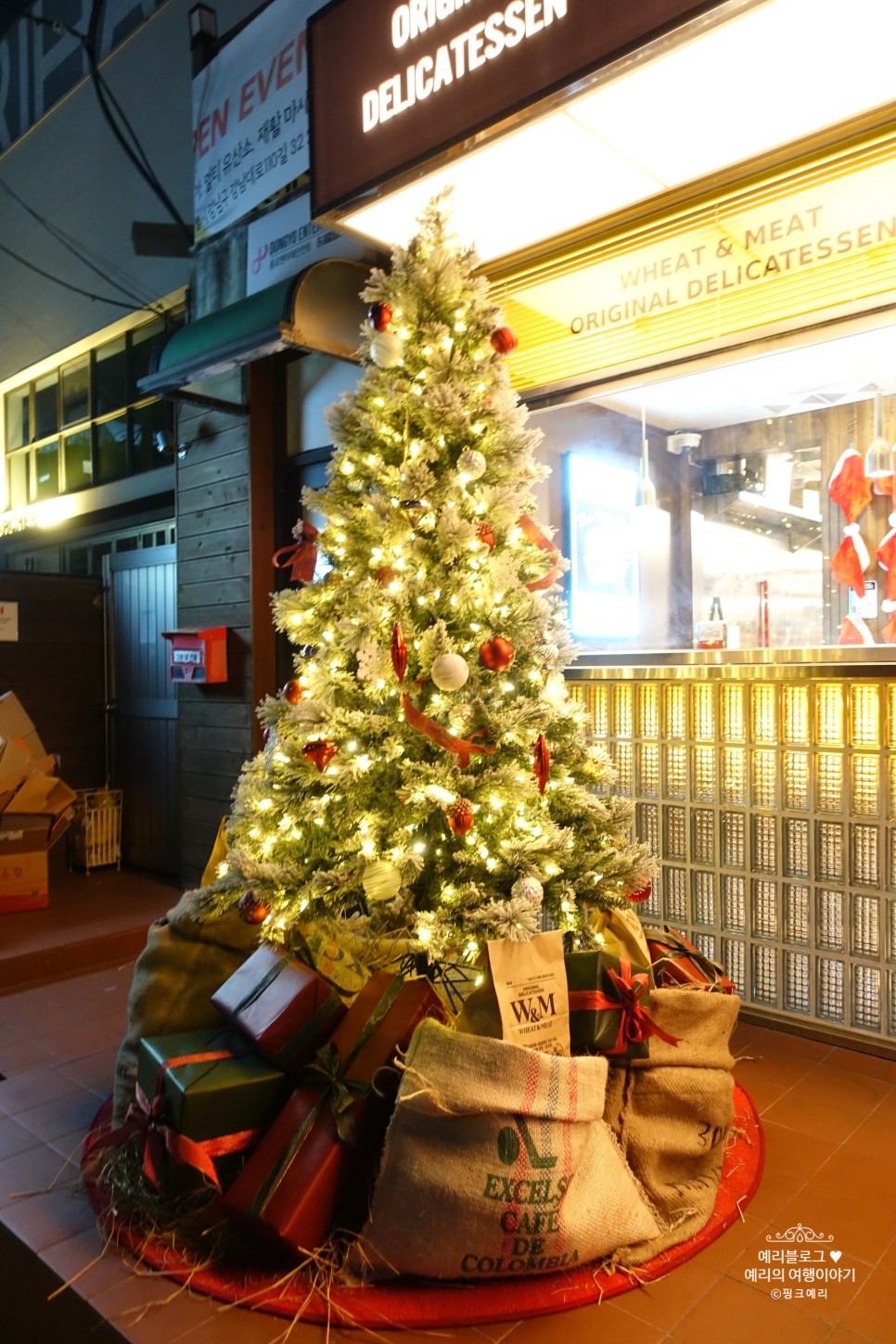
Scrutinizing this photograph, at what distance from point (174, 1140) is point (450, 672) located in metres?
1.30

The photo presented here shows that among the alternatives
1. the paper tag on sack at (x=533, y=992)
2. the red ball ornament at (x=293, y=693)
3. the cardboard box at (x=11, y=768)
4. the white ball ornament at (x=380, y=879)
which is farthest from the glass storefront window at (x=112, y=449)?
the paper tag on sack at (x=533, y=992)

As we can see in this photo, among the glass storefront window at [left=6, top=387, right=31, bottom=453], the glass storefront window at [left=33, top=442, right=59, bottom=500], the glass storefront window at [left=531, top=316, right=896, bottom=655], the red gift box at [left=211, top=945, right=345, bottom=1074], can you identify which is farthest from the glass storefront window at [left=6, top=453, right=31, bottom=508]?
A: the red gift box at [left=211, top=945, right=345, bottom=1074]

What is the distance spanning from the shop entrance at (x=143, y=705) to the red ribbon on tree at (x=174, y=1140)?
3834mm

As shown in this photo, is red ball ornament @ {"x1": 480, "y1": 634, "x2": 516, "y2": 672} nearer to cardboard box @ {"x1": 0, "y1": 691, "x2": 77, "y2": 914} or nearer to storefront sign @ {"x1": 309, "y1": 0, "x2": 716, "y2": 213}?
storefront sign @ {"x1": 309, "y1": 0, "x2": 716, "y2": 213}

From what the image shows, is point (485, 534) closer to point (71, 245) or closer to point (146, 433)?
point (146, 433)

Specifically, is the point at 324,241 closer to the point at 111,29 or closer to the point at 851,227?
the point at 851,227

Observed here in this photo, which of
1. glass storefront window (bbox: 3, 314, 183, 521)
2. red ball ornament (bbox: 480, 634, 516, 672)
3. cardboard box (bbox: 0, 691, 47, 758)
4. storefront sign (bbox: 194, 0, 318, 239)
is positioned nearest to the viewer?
red ball ornament (bbox: 480, 634, 516, 672)

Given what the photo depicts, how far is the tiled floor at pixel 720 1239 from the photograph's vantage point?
Result: 6.00 ft

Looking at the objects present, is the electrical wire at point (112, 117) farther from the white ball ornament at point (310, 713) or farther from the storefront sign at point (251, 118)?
the white ball ornament at point (310, 713)

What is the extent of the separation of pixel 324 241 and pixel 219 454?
4.23ft

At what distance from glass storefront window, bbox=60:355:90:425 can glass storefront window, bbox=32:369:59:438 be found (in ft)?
0.49

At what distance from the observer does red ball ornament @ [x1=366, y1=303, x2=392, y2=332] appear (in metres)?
2.70

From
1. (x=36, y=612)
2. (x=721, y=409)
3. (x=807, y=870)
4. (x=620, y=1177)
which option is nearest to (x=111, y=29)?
(x=36, y=612)

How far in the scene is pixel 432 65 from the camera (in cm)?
295
